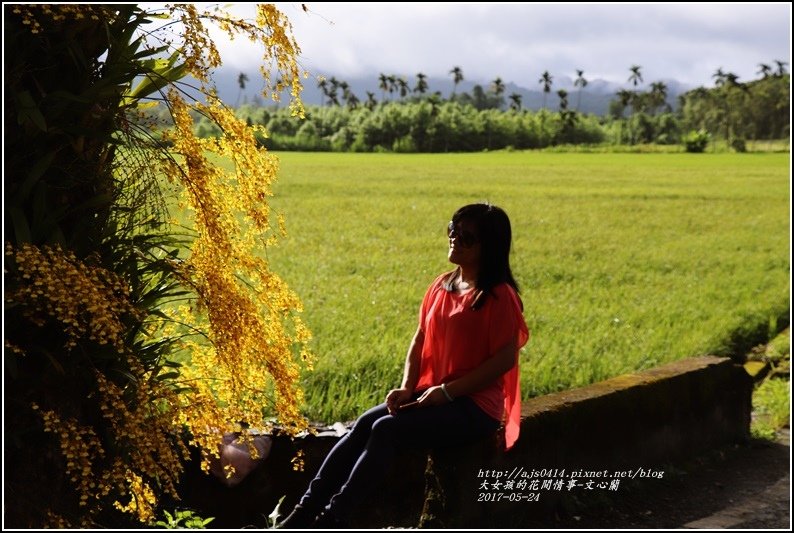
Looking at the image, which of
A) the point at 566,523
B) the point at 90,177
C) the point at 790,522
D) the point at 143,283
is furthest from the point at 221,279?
the point at 790,522

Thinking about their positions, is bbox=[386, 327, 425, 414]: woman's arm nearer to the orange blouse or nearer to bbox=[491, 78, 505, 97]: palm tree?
the orange blouse

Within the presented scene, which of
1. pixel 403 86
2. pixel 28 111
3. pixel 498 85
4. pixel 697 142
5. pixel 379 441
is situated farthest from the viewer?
pixel 498 85

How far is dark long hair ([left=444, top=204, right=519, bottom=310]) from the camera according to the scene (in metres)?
3.98

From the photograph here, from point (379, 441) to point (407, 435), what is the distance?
0.11 m

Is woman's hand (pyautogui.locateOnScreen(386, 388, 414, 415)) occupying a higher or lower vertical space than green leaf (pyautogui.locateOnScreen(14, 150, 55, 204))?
lower

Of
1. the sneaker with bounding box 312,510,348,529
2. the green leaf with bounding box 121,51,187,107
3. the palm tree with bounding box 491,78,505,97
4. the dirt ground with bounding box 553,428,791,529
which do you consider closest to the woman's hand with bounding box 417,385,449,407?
the sneaker with bounding box 312,510,348,529

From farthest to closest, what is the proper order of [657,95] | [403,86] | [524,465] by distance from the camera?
[657,95]
[403,86]
[524,465]

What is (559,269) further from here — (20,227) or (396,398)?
(20,227)

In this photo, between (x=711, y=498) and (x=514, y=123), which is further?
(x=514, y=123)

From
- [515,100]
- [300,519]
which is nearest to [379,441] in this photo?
[300,519]

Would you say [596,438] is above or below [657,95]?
below

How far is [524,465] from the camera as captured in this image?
14.4 feet

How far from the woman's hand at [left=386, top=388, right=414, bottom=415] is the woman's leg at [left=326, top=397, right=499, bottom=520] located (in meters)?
0.04

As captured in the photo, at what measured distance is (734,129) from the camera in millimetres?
55094
